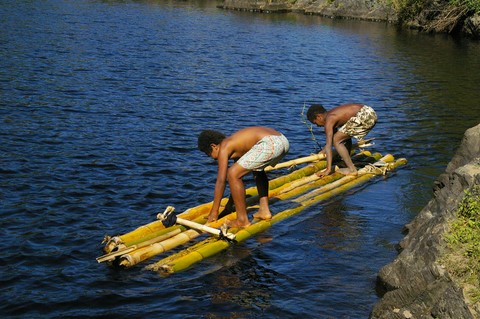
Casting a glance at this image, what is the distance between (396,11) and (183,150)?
147ft

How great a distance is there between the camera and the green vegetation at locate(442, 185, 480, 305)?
8.22m

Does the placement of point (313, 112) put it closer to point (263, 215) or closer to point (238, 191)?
point (263, 215)

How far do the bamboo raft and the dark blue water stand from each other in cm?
22

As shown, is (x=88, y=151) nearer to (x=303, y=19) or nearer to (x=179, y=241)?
(x=179, y=241)

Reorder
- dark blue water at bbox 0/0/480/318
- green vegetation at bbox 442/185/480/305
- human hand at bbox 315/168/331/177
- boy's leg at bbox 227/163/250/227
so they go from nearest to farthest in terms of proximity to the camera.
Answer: green vegetation at bbox 442/185/480/305, dark blue water at bbox 0/0/480/318, boy's leg at bbox 227/163/250/227, human hand at bbox 315/168/331/177

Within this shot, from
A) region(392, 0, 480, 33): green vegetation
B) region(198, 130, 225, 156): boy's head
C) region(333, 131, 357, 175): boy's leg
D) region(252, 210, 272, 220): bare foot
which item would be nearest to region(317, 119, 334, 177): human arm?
region(333, 131, 357, 175): boy's leg

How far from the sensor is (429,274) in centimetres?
888

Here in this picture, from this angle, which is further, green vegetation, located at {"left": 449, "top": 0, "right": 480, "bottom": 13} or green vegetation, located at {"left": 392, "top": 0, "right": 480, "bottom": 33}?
green vegetation, located at {"left": 392, "top": 0, "right": 480, "bottom": 33}

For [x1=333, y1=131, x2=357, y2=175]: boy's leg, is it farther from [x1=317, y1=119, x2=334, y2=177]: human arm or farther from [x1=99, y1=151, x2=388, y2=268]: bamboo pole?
[x1=99, y1=151, x2=388, y2=268]: bamboo pole

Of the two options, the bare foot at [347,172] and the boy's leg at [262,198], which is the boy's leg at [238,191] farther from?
the bare foot at [347,172]

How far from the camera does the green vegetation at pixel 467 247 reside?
8219 mm

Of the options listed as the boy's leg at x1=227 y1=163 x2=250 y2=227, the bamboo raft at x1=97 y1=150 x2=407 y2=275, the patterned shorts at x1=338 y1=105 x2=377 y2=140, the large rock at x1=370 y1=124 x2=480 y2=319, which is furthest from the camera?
the patterned shorts at x1=338 y1=105 x2=377 y2=140

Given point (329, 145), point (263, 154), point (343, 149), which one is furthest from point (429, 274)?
point (343, 149)

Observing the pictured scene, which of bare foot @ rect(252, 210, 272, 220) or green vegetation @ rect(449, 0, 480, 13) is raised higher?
green vegetation @ rect(449, 0, 480, 13)
